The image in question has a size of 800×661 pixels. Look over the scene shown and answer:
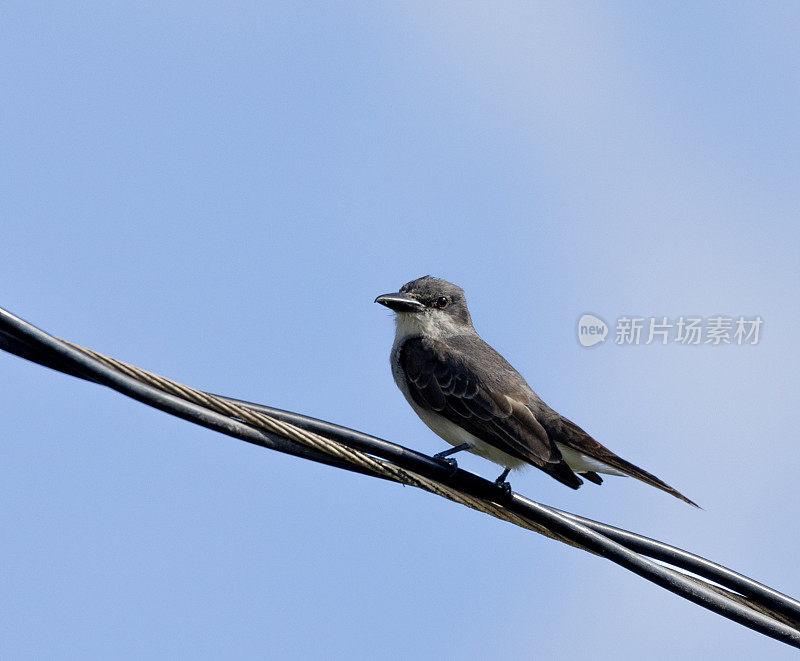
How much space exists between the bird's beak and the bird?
12 mm

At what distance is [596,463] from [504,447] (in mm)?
932

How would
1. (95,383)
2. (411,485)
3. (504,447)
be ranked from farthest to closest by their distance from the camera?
1. (504,447)
2. (411,485)
3. (95,383)

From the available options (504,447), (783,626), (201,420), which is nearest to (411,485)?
(201,420)

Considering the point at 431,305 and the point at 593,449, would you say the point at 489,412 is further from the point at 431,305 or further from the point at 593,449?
the point at 431,305

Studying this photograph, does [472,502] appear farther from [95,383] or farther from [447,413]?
[447,413]

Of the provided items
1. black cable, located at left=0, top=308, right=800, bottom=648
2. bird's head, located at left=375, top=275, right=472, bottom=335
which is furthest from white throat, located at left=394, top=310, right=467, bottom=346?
black cable, located at left=0, top=308, right=800, bottom=648

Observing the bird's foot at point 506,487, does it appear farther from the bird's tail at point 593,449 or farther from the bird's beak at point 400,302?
the bird's beak at point 400,302

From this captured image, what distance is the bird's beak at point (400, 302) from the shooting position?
961 centimetres

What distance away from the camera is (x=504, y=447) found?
8.09m

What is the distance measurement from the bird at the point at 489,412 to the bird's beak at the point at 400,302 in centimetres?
1

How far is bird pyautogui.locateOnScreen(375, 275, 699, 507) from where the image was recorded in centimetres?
809

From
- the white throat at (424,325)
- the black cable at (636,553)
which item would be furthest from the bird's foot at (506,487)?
the white throat at (424,325)

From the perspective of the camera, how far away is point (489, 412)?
829cm

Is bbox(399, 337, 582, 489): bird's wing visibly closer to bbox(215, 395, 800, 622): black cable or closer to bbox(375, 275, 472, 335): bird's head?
bbox(375, 275, 472, 335): bird's head
